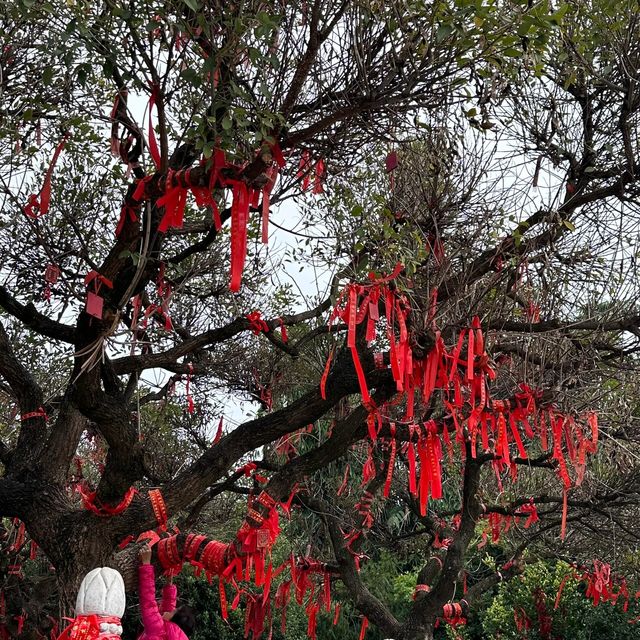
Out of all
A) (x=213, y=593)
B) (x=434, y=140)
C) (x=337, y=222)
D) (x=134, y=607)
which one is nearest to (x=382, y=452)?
(x=337, y=222)

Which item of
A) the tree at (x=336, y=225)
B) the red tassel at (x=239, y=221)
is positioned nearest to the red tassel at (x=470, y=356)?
the tree at (x=336, y=225)

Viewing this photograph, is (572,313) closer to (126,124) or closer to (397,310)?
(397,310)

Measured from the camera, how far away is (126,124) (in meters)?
5.29

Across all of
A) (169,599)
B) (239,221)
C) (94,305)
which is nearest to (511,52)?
(239,221)

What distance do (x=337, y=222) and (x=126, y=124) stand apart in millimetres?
2733

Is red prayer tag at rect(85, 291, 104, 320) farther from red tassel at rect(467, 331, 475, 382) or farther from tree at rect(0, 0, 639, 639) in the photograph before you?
red tassel at rect(467, 331, 475, 382)

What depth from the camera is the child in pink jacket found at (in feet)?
17.0

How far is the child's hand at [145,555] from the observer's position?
18.0 feet

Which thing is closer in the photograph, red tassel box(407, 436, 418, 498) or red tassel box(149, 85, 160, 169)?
red tassel box(149, 85, 160, 169)

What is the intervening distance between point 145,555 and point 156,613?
445mm

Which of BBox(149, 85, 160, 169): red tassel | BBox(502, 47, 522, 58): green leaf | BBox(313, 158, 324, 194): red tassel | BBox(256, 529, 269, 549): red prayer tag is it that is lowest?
BBox(256, 529, 269, 549): red prayer tag

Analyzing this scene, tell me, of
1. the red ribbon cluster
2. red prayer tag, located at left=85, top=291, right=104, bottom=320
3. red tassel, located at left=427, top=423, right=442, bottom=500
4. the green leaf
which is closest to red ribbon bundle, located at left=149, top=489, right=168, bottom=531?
red prayer tag, located at left=85, top=291, right=104, bottom=320

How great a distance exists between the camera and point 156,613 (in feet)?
16.9

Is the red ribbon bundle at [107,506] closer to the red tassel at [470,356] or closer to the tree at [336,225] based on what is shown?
the tree at [336,225]
